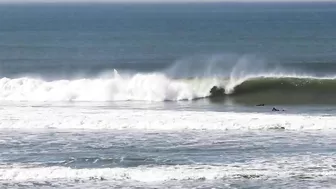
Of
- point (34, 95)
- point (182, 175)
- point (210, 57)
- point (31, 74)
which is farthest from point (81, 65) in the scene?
point (182, 175)

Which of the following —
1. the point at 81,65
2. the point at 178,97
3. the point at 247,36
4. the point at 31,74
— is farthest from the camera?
the point at 247,36

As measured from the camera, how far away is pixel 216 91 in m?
38.4

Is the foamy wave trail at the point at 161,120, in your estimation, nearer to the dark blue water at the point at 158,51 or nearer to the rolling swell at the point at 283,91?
the rolling swell at the point at 283,91

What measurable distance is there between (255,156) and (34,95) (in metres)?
17.2

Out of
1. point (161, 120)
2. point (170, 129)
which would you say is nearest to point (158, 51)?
point (161, 120)

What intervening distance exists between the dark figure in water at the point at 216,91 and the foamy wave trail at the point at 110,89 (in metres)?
0.24

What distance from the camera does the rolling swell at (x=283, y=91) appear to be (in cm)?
3600

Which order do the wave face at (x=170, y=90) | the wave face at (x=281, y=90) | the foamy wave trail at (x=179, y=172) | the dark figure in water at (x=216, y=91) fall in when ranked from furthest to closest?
1. the dark figure in water at (x=216, y=91)
2. the wave face at (x=170, y=90)
3. the wave face at (x=281, y=90)
4. the foamy wave trail at (x=179, y=172)

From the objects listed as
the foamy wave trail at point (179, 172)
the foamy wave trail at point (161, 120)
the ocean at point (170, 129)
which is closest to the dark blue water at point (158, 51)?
the ocean at point (170, 129)

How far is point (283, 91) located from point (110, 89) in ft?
25.5

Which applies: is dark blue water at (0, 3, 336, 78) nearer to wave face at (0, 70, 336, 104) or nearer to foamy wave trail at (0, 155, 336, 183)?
wave face at (0, 70, 336, 104)

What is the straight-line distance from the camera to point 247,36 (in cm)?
9212

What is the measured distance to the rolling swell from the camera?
3600 cm

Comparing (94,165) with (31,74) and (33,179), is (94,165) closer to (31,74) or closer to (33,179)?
(33,179)
